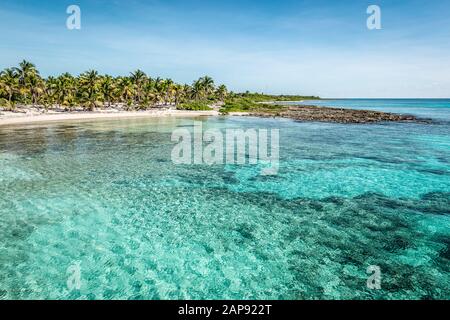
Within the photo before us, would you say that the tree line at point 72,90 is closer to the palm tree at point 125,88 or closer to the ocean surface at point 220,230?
the palm tree at point 125,88

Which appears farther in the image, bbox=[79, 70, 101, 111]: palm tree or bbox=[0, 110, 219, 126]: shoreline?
bbox=[79, 70, 101, 111]: palm tree

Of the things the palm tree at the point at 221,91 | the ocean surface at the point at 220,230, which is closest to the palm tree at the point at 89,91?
the ocean surface at the point at 220,230

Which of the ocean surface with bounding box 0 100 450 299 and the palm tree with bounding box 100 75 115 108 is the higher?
the palm tree with bounding box 100 75 115 108

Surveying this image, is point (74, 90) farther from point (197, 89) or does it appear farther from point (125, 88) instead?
point (197, 89)

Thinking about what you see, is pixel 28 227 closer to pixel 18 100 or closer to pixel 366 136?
pixel 366 136

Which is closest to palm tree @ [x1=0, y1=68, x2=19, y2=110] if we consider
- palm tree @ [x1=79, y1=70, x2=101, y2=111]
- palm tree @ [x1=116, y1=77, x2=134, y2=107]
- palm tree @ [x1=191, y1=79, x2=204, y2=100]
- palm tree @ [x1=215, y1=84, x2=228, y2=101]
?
palm tree @ [x1=79, y1=70, x2=101, y2=111]

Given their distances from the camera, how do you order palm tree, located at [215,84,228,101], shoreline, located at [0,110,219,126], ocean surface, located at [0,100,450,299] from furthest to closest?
1. palm tree, located at [215,84,228,101]
2. shoreline, located at [0,110,219,126]
3. ocean surface, located at [0,100,450,299]

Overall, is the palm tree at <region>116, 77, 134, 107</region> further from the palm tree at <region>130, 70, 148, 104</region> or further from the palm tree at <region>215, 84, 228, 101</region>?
the palm tree at <region>215, 84, 228, 101</region>

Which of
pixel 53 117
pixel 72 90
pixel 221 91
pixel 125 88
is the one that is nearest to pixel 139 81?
pixel 125 88

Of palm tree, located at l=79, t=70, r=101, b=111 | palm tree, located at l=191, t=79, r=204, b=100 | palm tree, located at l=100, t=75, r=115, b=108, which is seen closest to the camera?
palm tree, located at l=79, t=70, r=101, b=111
